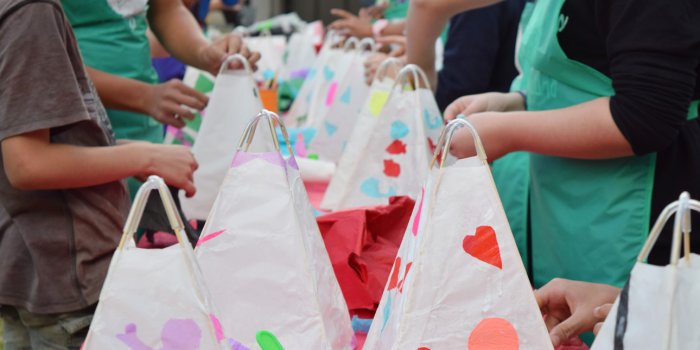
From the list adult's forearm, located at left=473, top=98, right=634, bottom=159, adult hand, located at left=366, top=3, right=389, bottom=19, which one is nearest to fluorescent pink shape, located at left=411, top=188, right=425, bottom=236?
adult's forearm, located at left=473, top=98, right=634, bottom=159

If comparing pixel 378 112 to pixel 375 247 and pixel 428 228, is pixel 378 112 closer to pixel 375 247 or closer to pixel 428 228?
pixel 375 247

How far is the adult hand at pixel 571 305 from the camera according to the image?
1.00 meters

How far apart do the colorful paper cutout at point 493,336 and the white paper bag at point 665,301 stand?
0.11 meters

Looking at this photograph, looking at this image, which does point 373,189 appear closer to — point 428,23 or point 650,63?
point 428,23

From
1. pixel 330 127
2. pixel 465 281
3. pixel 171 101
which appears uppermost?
pixel 465 281

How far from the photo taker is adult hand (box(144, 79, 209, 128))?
1.64m

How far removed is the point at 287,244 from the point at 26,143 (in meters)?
0.46

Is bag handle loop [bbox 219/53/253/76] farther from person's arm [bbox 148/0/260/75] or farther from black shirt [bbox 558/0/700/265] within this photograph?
black shirt [bbox 558/0/700/265]

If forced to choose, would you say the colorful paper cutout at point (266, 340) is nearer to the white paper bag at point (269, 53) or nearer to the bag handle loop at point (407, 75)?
the bag handle loop at point (407, 75)

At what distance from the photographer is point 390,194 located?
152cm

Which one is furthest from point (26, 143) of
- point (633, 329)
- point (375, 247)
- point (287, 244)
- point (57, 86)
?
point (633, 329)

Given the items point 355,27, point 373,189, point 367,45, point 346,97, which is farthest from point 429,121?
point 355,27

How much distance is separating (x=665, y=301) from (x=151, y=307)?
472 mm

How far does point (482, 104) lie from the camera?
1413mm
